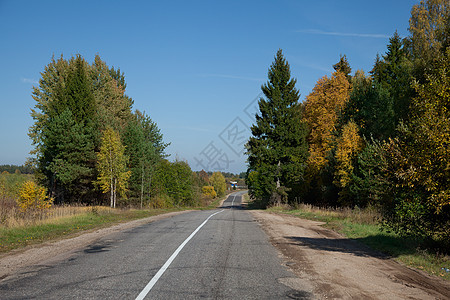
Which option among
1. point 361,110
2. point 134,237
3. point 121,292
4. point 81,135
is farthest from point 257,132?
point 121,292

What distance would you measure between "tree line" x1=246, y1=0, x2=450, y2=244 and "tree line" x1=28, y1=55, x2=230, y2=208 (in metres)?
16.2

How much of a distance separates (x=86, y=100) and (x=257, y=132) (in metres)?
21.2

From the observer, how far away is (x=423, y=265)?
25.0 feet

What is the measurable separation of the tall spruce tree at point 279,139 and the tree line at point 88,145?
1560cm

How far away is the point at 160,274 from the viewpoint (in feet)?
19.9

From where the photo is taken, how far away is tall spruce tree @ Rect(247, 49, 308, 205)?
117 feet

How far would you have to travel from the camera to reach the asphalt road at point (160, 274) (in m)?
4.94

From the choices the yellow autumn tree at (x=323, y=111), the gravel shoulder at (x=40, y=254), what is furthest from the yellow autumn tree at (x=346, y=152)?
the gravel shoulder at (x=40, y=254)

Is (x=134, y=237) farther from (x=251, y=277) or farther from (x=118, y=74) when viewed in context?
(x=118, y=74)

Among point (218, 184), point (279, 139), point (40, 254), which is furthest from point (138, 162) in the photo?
point (218, 184)

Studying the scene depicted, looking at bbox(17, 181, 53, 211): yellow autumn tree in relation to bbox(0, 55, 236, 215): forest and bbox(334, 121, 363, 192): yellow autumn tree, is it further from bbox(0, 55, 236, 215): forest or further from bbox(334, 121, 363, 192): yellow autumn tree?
bbox(334, 121, 363, 192): yellow autumn tree

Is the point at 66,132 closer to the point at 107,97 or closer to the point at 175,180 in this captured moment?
the point at 107,97

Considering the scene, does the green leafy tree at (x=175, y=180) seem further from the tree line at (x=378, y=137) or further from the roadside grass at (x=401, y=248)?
the roadside grass at (x=401, y=248)

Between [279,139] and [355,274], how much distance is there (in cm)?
3077
